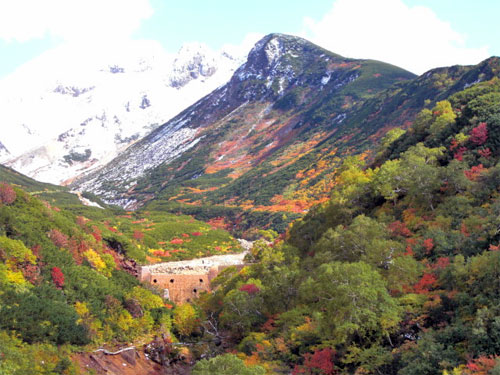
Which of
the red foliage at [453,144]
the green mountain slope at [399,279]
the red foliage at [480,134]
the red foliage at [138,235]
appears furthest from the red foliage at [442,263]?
the red foliage at [138,235]

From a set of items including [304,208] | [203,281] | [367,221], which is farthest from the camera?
[304,208]

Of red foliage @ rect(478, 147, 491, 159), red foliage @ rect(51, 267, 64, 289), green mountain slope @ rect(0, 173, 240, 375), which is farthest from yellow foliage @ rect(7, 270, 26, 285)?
red foliage @ rect(478, 147, 491, 159)

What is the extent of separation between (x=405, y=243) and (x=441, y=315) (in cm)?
795

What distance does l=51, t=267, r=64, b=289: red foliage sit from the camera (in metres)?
27.2

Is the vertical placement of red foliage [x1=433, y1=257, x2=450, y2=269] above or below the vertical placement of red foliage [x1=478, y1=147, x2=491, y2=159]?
below

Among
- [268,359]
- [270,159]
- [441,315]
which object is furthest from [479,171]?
[270,159]

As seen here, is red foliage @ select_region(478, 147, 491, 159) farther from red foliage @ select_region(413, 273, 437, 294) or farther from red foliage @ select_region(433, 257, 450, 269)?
red foliage @ select_region(413, 273, 437, 294)

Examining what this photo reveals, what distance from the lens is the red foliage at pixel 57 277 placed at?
2722 cm

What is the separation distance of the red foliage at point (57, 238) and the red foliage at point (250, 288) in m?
12.3

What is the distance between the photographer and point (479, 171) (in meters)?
31.1

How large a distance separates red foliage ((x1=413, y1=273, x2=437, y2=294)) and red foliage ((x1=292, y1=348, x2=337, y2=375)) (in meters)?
5.42

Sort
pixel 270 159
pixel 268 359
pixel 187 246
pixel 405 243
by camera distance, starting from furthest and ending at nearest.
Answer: pixel 270 159, pixel 187 246, pixel 405 243, pixel 268 359

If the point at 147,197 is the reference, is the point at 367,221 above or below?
above

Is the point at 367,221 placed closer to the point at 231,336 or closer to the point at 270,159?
the point at 231,336
